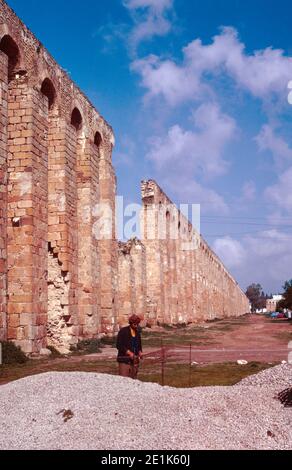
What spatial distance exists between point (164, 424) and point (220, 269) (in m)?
71.3

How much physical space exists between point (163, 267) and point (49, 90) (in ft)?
63.5

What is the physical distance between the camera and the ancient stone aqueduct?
13.6 m

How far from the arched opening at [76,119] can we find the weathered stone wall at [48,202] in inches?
1.6

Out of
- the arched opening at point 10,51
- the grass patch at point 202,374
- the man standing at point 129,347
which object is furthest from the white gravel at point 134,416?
the arched opening at point 10,51

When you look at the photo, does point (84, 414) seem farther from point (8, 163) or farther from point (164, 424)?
point (8, 163)

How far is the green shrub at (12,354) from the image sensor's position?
12105 mm

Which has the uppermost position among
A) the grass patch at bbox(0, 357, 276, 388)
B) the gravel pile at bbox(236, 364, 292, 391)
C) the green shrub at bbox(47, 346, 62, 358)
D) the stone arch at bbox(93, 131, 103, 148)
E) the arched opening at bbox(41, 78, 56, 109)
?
the arched opening at bbox(41, 78, 56, 109)

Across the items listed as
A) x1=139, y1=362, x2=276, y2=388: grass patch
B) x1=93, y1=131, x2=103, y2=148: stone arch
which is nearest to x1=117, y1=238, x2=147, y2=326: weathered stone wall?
x1=93, y1=131, x2=103, y2=148: stone arch

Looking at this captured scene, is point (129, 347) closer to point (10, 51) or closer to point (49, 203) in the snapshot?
point (49, 203)

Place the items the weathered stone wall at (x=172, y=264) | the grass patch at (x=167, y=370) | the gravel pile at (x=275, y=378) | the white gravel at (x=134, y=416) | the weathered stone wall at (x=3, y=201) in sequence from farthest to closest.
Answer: the weathered stone wall at (x=172, y=264)
the weathered stone wall at (x=3, y=201)
the grass patch at (x=167, y=370)
the gravel pile at (x=275, y=378)
the white gravel at (x=134, y=416)

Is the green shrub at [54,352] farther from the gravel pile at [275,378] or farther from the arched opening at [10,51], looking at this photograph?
the arched opening at [10,51]

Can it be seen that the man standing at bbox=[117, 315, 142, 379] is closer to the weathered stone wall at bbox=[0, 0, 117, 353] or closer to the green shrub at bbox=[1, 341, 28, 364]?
the green shrub at bbox=[1, 341, 28, 364]

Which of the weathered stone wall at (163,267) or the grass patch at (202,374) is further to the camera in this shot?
the weathered stone wall at (163,267)

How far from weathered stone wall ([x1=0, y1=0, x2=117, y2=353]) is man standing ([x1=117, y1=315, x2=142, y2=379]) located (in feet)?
16.6
